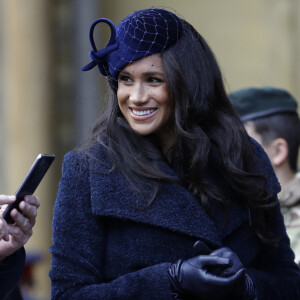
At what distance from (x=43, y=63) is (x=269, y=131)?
11.7 ft

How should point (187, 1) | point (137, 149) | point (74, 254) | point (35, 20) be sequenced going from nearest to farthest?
point (74, 254), point (137, 149), point (187, 1), point (35, 20)

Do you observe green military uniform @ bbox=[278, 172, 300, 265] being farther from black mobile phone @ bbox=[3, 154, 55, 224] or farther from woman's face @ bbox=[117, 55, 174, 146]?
black mobile phone @ bbox=[3, 154, 55, 224]

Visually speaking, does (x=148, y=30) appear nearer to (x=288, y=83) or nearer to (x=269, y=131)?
(x=269, y=131)

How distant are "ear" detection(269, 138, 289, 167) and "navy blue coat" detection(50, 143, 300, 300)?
1021mm

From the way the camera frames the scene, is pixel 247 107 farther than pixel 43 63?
No

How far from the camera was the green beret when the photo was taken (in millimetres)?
3906

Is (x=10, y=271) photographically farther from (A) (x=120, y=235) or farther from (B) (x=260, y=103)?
(B) (x=260, y=103)

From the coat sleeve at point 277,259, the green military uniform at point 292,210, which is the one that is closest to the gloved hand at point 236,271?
the coat sleeve at point 277,259

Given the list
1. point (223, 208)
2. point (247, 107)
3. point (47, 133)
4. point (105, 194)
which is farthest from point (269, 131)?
point (47, 133)

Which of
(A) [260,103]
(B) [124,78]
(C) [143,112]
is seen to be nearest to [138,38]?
(B) [124,78]

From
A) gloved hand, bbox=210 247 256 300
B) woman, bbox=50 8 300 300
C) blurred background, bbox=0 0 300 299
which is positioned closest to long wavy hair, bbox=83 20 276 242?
woman, bbox=50 8 300 300

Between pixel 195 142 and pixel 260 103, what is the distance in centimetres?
116

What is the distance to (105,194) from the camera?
8.92 feet

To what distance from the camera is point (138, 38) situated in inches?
109
